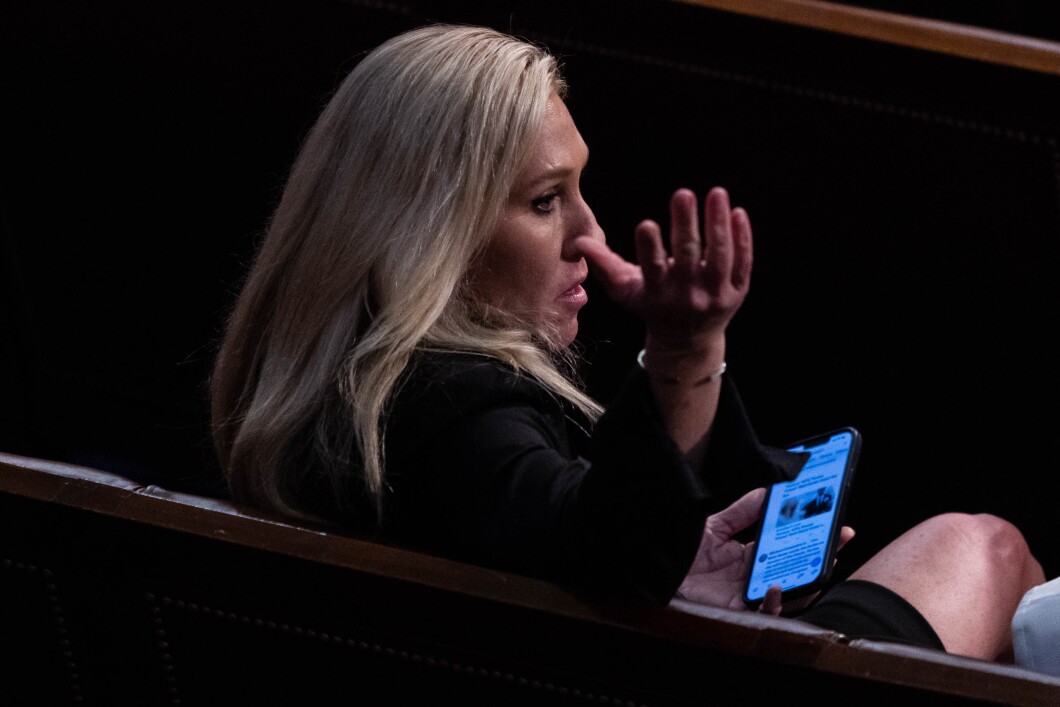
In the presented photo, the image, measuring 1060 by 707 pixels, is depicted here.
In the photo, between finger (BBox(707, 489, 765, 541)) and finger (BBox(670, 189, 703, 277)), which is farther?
finger (BBox(707, 489, 765, 541))

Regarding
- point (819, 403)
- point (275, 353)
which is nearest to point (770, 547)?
point (275, 353)

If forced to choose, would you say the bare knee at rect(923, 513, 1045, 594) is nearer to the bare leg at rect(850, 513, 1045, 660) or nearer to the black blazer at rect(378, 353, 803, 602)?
the bare leg at rect(850, 513, 1045, 660)

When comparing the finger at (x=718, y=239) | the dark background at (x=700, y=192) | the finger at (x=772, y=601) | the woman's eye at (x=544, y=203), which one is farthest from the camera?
the dark background at (x=700, y=192)

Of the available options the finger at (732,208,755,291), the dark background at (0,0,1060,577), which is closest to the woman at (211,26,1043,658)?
the finger at (732,208,755,291)

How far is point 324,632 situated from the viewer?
1018mm

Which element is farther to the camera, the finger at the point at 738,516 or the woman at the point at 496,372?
the finger at the point at 738,516

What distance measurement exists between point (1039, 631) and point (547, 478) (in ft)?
1.69

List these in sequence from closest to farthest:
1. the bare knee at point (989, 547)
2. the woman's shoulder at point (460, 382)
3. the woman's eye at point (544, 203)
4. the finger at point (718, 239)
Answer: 1. the finger at point (718, 239)
2. the woman's shoulder at point (460, 382)
3. the woman's eye at point (544, 203)
4. the bare knee at point (989, 547)

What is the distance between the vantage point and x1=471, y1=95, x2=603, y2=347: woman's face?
1270 mm

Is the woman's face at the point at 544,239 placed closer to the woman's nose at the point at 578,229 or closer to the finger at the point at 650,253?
the woman's nose at the point at 578,229

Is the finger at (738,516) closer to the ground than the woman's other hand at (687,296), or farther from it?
closer to the ground

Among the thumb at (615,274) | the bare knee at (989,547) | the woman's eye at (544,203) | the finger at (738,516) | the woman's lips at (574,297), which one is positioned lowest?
the bare knee at (989,547)

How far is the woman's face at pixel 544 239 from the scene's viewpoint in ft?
4.17

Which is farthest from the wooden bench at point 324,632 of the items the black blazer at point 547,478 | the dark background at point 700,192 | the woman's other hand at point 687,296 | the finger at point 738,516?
the dark background at point 700,192
